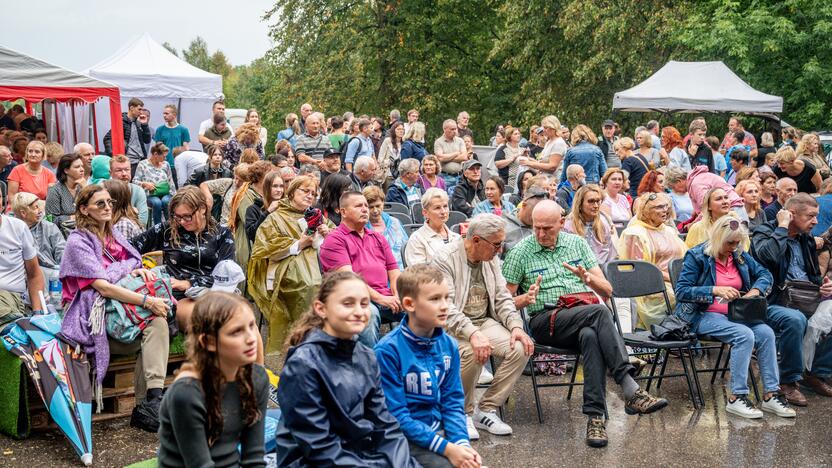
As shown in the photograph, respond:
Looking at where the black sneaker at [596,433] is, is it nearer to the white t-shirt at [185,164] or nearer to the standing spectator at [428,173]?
the standing spectator at [428,173]

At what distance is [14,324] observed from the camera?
217 inches

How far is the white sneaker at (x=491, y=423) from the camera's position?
567 cm

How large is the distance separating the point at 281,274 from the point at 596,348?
2.33 metres

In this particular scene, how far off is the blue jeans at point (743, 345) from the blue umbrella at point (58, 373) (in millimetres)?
4084

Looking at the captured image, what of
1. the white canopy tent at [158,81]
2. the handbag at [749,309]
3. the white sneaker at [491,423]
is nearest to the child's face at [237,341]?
the white sneaker at [491,423]

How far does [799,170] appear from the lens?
423 inches

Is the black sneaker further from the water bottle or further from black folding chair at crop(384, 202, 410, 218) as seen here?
black folding chair at crop(384, 202, 410, 218)

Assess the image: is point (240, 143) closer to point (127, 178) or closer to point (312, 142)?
point (312, 142)

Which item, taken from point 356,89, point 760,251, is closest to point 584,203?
point 760,251

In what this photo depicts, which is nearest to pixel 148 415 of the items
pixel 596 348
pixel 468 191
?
pixel 596 348

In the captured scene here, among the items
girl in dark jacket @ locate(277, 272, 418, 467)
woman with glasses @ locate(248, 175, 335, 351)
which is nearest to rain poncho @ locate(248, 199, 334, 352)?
woman with glasses @ locate(248, 175, 335, 351)

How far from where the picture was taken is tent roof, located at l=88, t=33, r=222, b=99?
1611cm

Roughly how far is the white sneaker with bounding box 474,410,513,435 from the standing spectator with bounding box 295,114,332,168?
7.08 m

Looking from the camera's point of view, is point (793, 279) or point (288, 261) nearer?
point (288, 261)
